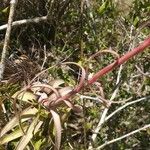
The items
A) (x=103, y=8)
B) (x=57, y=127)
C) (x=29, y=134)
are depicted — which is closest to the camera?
(x=57, y=127)

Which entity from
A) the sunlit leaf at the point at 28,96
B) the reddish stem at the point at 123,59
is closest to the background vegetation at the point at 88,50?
the sunlit leaf at the point at 28,96

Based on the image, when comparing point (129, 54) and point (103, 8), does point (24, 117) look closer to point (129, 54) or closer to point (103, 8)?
point (129, 54)

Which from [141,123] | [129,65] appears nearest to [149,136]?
[141,123]

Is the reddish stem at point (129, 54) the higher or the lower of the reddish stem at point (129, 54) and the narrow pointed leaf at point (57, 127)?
the higher

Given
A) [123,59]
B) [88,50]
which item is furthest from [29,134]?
[88,50]

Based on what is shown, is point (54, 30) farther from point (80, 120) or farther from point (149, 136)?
point (149, 136)

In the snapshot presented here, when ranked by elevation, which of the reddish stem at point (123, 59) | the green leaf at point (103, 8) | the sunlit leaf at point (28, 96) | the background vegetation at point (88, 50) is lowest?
the background vegetation at point (88, 50)

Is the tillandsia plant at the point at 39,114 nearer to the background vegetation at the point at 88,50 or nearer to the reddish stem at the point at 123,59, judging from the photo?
the reddish stem at the point at 123,59

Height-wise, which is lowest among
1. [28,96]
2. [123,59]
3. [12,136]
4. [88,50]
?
[88,50]
